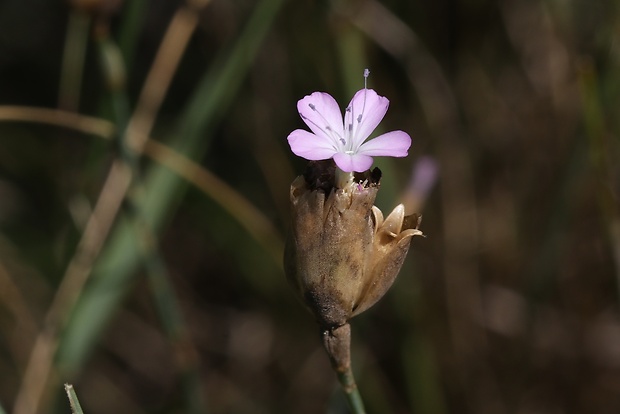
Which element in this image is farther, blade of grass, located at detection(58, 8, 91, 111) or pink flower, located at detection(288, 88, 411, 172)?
blade of grass, located at detection(58, 8, 91, 111)

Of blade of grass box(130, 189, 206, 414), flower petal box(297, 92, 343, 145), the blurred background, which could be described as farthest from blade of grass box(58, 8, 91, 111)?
flower petal box(297, 92, 343, 145)

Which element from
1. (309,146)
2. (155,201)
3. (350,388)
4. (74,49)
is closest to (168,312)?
(155,201)

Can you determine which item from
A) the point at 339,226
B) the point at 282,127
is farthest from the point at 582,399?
the point at 339,226

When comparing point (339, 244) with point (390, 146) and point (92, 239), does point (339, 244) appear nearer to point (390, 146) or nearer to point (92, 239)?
point (390, 146)

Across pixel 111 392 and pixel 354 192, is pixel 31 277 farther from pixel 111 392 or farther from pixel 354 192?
pixel 354 192

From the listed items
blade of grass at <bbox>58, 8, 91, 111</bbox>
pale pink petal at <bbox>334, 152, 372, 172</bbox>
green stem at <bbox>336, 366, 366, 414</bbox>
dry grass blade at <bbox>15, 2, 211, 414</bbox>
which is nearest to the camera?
pale pink petal at <bbox>334, 152, 372, 172</bbox>

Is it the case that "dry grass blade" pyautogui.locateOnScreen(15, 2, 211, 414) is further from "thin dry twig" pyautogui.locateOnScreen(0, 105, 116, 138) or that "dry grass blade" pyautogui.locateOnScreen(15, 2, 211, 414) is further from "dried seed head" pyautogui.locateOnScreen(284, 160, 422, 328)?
"dried seed head" pyautogui.locateOnScreen(284, 160, 422, 328)
